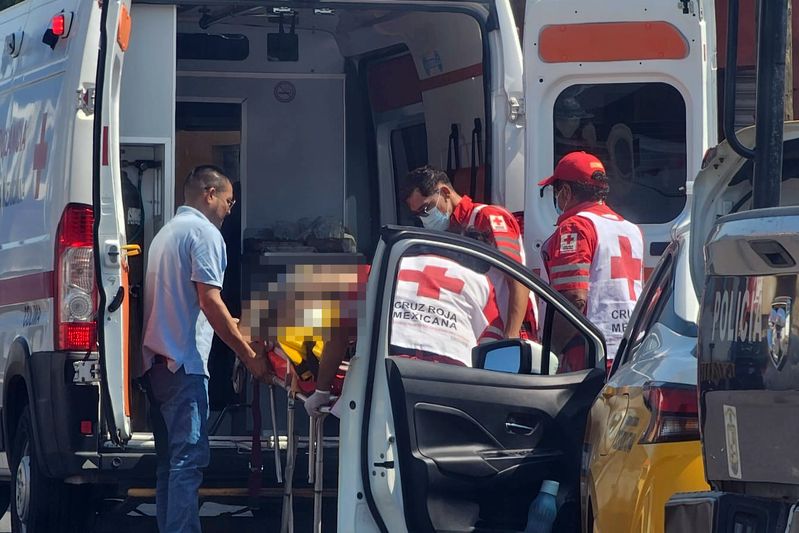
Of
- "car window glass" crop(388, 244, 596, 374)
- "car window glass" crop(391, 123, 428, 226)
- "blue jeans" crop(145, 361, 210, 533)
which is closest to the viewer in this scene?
"car window glass" crop(388, 244, 596, 374)

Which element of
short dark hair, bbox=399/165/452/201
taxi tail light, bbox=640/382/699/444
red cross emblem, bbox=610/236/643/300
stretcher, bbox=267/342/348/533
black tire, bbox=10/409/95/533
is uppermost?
short dark hair, bbox=399/165/452/201

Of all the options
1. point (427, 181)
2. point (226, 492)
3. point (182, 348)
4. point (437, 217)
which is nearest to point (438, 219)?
point (437, 217)

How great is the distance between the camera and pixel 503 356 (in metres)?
4.82

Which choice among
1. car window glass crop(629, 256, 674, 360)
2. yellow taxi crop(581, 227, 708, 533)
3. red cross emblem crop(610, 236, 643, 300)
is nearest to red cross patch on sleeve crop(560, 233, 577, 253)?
red cross emblem crop(610, 236, 643, 300)

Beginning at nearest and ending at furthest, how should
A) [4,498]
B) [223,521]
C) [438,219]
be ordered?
[438,219] < [223,521] < [4,498]

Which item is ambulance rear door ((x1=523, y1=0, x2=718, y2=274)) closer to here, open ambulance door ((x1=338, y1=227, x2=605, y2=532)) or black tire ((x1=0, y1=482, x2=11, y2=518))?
open ambulance door ((x1=338, y1=227, x2=605, y2=532))

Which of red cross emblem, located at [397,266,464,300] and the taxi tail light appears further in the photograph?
red cross emblem, located at [397,266,464,300]

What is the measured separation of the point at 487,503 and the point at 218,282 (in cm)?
→ 208

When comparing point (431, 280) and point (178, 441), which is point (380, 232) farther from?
point (178, 441)

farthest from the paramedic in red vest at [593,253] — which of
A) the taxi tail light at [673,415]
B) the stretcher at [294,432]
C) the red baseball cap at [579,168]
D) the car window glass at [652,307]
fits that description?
the taxi tail light at [673,415]

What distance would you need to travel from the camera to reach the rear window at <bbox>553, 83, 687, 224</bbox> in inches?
264

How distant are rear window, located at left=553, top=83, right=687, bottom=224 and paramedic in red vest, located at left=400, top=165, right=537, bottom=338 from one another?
41cm

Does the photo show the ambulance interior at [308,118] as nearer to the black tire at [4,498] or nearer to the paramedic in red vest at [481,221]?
the paramedic in red vest at [481,221]

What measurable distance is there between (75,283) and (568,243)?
2048 millimetres
